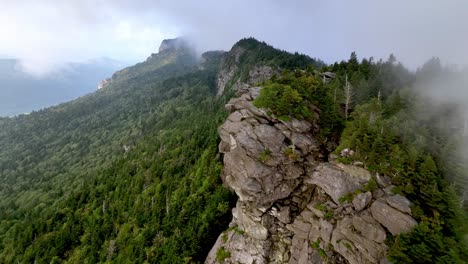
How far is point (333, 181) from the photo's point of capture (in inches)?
1933

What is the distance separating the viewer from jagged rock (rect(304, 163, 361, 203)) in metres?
47.4

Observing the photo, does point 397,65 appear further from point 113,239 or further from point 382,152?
point 113,239

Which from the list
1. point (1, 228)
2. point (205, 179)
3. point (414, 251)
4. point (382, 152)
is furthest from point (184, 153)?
point (1, 228)

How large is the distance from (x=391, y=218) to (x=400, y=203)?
2.37 meters

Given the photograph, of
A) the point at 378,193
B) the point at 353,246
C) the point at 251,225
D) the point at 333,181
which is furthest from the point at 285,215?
the point at 378,193

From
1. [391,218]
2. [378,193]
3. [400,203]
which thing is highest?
[378,193]

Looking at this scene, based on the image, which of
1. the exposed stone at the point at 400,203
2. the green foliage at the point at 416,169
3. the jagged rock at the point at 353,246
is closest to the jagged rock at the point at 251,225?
the jagged rock at the point at 353,246

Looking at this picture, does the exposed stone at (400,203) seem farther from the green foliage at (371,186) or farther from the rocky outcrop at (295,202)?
the green foliage at (371,186)

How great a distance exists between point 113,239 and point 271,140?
56.0m

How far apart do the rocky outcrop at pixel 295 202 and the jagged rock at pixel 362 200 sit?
0.09 meters

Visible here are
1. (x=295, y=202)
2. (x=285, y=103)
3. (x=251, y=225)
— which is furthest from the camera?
(x=285, y=103)

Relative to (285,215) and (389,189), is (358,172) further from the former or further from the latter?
(285,215)

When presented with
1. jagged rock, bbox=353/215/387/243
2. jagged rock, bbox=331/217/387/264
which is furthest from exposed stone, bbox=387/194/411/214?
jagged rock, bbox=331/217/387/264

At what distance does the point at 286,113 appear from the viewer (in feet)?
189
